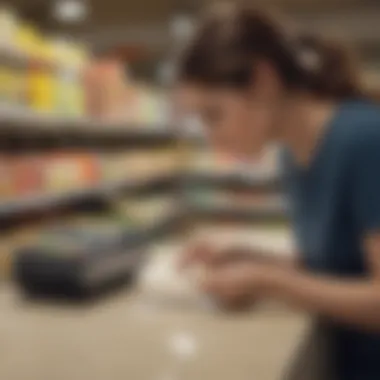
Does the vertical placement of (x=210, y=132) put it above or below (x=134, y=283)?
above

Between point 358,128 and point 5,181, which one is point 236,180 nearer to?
point 5,181

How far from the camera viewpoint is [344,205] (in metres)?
1.66

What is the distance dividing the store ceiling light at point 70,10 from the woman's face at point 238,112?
1106 mm

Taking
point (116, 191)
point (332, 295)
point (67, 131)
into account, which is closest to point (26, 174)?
point (67, 131)

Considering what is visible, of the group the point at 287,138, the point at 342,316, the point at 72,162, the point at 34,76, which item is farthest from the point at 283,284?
the point at 72,162

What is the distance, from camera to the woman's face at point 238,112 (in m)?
1.75

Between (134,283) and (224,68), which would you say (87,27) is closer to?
(134,283)

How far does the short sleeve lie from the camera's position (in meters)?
1.54

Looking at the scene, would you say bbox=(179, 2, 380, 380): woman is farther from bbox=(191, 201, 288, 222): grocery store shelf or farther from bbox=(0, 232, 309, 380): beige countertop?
bbox=(191, 201, 288, 222): grocery store shelf

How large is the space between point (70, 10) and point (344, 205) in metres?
1.53

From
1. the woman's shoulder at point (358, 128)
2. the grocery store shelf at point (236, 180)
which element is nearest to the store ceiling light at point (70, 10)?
the woman's shoulder at point (358, 128)

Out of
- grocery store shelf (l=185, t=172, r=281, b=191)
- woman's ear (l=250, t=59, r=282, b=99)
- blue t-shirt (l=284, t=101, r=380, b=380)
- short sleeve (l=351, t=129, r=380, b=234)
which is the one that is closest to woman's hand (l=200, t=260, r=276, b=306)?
blue t-shirt (l=284, t=101, r=380, b=380)

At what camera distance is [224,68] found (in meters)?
1.72

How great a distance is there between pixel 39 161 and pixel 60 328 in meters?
1.49
